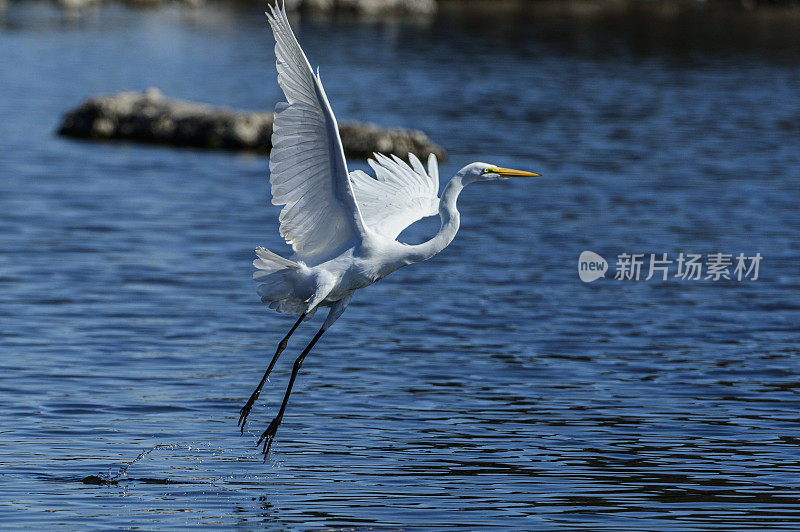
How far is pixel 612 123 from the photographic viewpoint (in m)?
35.7

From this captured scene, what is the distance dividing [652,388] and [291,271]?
13.7ft

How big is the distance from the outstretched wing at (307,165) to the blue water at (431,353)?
1788 mm

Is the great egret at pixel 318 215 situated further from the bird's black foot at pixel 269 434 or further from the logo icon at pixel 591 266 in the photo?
the logo icon at pixel 591 266

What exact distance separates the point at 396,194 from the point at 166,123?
18.6m

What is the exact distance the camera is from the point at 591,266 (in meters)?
18.6

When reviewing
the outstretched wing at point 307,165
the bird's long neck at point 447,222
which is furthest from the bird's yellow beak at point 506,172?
the outstretched wing at point 307,165

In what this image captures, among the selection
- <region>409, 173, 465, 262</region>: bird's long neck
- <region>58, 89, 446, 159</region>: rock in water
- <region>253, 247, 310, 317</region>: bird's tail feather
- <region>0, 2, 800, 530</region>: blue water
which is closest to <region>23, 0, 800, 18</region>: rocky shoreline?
<region>58, 89, 446, 159</region>: rock in water

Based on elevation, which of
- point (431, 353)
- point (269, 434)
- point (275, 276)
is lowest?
point (431, 353)

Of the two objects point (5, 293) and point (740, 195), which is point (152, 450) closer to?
point (5, 293)

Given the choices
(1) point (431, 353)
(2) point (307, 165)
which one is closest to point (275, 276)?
(2) point (307, 165)

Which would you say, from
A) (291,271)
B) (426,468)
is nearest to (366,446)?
(426,468)

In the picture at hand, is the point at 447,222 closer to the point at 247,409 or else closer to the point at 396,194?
the point at 396,194

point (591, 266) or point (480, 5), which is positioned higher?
point (591, 266)

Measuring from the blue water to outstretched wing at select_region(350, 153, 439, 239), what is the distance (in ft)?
6.07
